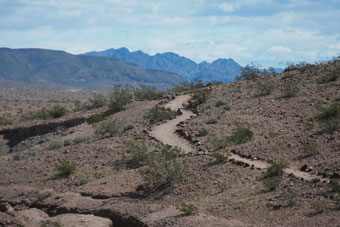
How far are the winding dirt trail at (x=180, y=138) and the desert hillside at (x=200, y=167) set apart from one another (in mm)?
48

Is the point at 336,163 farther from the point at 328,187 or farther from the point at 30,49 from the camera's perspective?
the point at 30,49

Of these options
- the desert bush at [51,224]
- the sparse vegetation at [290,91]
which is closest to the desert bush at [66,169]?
the desert bush at [51,224]

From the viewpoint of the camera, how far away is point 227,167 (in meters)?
13.5

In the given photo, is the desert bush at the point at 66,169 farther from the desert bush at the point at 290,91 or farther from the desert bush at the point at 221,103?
the desert bush at the point at 290,91

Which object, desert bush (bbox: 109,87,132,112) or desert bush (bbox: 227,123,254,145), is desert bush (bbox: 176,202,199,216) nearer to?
desert bush (bbox: 227,123,254,145)

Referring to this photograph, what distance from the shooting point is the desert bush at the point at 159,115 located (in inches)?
941

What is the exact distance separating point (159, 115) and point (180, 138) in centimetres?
475

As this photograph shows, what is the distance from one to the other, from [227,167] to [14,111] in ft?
143

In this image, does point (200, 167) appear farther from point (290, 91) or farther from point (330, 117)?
point (290, 91)

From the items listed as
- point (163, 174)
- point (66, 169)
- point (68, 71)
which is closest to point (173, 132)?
point (66, 169)

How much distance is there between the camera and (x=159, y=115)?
945 inches

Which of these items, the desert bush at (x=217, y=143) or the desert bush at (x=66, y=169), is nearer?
the desert bush at (x=217, y=143)

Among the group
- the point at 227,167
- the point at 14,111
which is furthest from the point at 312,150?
the point at 14,111

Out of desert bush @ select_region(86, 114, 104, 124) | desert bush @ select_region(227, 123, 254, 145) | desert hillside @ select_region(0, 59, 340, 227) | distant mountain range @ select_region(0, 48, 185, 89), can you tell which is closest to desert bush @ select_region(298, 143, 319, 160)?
desert hillside @ select_region(0, 59, 340, 227)
